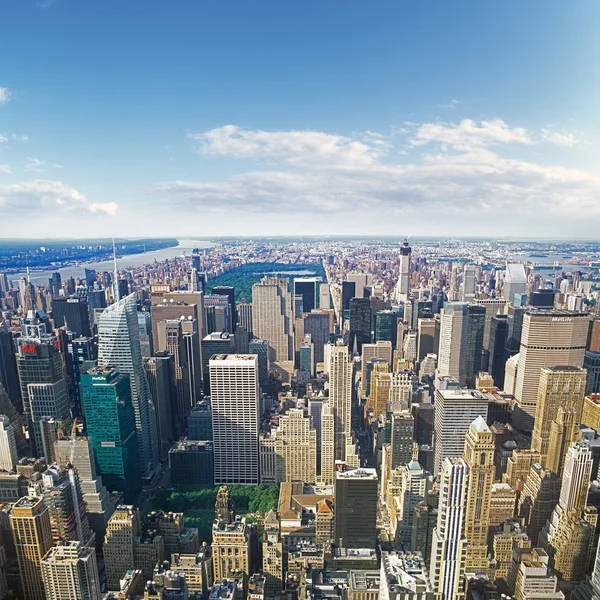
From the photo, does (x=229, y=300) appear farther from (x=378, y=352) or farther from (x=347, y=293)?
(x=378, y=352)

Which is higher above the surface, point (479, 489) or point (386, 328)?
point (386, 328)

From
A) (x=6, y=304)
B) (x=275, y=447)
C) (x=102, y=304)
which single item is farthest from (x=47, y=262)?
(x=275, y=447)

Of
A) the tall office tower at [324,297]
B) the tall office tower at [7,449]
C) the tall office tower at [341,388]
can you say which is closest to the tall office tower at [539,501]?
the tall office tower at [341,388]

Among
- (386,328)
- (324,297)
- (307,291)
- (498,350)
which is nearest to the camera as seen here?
(498,350)

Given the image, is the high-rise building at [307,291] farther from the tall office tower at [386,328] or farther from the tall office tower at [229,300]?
the tall office tower at [386,328]

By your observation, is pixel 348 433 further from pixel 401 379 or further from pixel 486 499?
pixel 486 499

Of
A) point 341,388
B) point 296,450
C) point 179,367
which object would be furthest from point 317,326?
point 296,450
